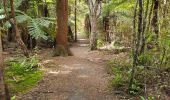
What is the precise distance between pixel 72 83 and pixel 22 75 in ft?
5.22

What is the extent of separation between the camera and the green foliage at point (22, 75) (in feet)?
22.9

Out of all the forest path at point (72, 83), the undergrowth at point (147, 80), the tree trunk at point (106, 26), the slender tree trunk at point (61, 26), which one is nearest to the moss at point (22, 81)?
the forest path at point (72, 83)

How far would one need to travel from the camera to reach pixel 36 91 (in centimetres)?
666

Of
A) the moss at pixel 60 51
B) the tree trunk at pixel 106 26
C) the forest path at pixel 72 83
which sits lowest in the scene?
the forest path at pixel 72 83

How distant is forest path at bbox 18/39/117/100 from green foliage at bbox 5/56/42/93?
248 millimetres

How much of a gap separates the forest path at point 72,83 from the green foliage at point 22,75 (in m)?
0.25

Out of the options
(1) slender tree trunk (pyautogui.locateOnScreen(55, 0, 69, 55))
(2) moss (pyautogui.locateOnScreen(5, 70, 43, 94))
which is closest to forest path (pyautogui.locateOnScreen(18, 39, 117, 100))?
(2) moss (pyautogui.locateOnScreen(5, 70, 43, 94))

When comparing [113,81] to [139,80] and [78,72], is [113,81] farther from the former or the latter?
[78,72]

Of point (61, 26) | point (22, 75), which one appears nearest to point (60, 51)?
point (61, 26)

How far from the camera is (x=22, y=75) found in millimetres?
7934

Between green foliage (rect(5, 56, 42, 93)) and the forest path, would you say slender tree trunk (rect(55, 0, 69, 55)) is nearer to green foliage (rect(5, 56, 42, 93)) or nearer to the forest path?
the forest path

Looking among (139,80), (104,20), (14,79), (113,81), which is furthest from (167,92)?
(104,20)

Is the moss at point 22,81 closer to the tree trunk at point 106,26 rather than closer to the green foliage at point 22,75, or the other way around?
the green foliage at point 22,75

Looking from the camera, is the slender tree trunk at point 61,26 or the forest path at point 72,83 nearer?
the forest path at point 72,83
